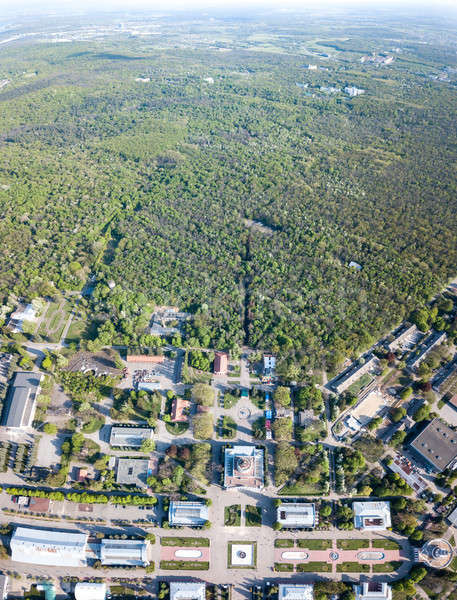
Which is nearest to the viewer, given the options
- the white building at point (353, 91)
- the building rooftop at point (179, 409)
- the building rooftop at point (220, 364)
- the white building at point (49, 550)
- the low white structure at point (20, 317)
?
the white building at point (49, 550)

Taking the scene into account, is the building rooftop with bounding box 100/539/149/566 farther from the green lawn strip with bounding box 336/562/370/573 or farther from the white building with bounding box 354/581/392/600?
the white building with bounding box 354/581/392/600

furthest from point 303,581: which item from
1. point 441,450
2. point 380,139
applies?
point 380,139

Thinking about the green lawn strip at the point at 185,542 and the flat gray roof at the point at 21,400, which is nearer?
the green lawn strip at the point at 185,542

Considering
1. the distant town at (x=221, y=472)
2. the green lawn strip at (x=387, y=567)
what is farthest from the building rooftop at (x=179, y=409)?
the green lawn strip at (x=387, y=567)

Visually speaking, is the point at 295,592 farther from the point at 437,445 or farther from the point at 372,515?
the point at 437,445

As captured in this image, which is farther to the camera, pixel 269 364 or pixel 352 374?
pixel 269 364

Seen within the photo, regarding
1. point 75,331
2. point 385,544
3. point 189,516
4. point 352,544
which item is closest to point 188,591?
point 189,516

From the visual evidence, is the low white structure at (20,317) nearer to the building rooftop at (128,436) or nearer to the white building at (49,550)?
the building rooftop at (128,436)
